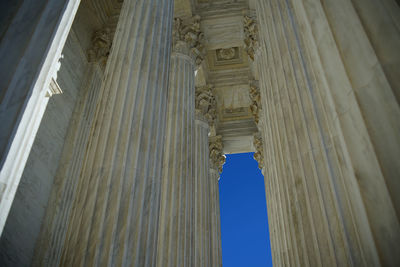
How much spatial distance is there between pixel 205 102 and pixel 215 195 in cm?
785

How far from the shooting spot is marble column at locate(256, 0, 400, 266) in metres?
2.51

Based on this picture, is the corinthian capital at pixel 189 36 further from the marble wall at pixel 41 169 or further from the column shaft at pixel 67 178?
the marble wall at pixel 41 169

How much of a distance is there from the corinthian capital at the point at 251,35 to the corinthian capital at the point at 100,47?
8550 mm

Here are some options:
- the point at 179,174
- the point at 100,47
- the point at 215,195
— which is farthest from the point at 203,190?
the point at 100,47

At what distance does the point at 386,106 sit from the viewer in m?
2.53

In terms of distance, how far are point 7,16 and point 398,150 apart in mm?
5004

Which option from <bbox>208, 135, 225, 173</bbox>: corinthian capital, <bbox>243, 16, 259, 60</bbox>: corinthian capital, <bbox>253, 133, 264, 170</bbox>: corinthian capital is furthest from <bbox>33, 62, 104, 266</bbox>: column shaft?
<bbox>253, 133, 264, 170</bbox>: corinthian capital

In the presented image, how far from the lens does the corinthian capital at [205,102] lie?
2401 centimetres

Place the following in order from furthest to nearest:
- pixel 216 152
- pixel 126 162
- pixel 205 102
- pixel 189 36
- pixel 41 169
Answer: pixel 216 152, pixel 205 102, pixel 189 36, pixel 41 169, pixel 126 162

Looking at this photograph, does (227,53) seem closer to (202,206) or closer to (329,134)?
(202,206)

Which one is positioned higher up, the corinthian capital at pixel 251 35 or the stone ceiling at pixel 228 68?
the stone ceiling at pixel 228 68

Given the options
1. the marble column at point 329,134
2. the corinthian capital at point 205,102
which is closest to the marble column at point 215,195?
the corinthian capital at point 205,102

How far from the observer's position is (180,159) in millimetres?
15555

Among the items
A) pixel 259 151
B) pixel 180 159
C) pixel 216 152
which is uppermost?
pixel 216 152
